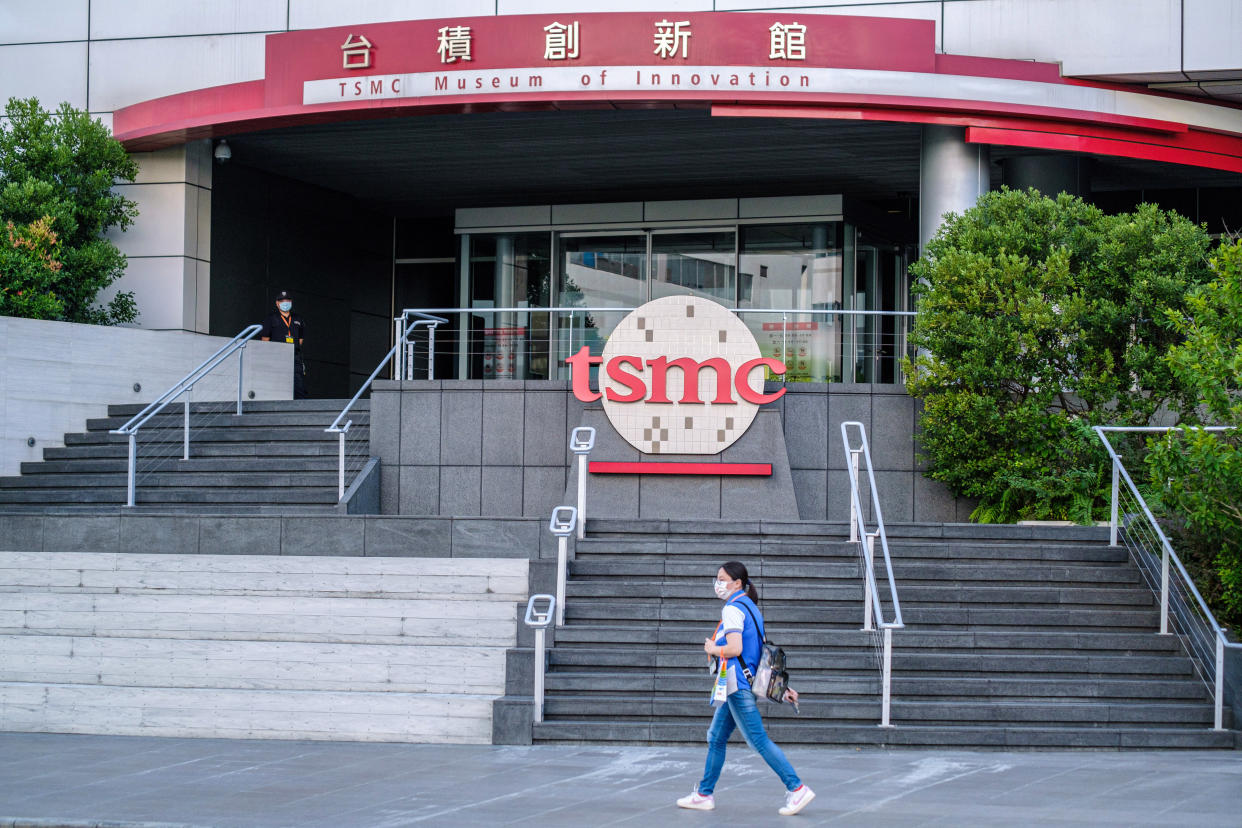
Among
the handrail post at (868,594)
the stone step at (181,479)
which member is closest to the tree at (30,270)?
the stone step at (181,479)

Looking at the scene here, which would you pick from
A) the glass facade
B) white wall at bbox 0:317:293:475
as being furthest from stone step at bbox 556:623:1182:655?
white wall at bbox 0:317:293:475

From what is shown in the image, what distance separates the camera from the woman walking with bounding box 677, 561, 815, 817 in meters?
8.34

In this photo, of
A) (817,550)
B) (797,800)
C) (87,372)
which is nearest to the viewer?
(797,800)

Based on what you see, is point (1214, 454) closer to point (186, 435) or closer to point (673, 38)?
point (673, 38)

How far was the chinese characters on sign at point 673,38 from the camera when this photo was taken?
1808 cm

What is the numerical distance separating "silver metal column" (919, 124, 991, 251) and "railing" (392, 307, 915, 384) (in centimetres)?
149

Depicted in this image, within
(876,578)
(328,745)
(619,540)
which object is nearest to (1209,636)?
(876,578)

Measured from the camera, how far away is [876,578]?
41.7 feet

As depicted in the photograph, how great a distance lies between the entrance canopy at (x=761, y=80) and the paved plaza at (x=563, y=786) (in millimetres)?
9841

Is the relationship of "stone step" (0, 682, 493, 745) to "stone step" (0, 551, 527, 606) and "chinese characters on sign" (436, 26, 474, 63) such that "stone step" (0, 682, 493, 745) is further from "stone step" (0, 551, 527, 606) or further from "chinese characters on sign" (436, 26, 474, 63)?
"chinese characters on sign" (436, 26, 474, 63)

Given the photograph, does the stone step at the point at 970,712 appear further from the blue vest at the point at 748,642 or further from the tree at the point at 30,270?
the tree at the point at 30,270

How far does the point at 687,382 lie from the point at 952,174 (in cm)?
548

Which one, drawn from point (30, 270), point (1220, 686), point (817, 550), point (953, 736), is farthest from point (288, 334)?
point (1220, 686)

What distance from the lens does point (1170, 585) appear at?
39.8 ft
